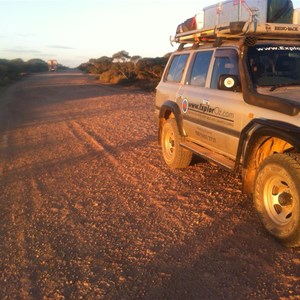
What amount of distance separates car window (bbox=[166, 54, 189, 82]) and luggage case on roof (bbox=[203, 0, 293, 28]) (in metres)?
1.15

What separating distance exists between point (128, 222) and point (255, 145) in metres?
1.77

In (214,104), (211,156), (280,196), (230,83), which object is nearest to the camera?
(280,196)

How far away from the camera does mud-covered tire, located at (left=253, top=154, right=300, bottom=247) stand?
4305 mm

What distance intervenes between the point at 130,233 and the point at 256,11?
10.7 ft

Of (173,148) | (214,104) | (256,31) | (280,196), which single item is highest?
(256,31)

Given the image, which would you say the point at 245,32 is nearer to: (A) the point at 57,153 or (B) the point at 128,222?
(B) the point at 128,222

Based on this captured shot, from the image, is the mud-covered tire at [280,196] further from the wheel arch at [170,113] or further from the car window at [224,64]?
the wheel arch at [170,113]

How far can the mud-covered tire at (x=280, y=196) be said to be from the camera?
430 cm

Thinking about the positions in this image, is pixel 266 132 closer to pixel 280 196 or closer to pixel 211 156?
pixel 280 196

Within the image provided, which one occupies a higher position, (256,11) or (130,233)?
(256,11)

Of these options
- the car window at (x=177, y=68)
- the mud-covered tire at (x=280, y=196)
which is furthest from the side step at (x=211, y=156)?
the car window at (x=177, y=68)

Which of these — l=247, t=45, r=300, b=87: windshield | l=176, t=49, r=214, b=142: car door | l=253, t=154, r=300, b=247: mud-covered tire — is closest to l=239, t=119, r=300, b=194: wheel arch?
l=253, t=154, r=300, b=247: mud-covered tire

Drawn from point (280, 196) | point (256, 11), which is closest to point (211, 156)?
point (280, 196)

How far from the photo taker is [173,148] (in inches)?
302
